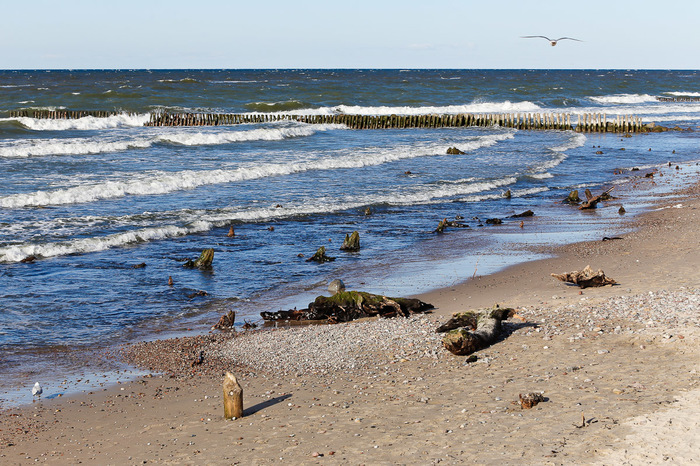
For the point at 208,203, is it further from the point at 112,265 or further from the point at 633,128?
the point at 633,128

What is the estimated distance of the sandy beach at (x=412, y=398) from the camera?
18.4 ft

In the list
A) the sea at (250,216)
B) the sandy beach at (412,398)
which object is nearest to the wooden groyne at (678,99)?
the sea at (250,216)

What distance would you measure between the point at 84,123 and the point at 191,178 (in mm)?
25521

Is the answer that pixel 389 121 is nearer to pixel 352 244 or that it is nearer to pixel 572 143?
pixel 572 143

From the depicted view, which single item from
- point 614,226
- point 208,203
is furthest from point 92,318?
point 614,226

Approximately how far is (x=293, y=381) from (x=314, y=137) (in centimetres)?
3293

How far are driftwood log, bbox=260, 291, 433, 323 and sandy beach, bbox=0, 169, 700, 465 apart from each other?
398 millimetres

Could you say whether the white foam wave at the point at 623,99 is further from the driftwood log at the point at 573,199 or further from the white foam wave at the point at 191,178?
the driftwood log at the point at 573,199

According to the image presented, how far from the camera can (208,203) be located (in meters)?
19.8

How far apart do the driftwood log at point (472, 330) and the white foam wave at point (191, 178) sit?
554 inches

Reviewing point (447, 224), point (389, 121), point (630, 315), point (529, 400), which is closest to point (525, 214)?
point (447, 224)

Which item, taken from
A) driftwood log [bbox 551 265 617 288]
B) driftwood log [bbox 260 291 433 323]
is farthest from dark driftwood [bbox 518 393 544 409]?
driftwood log [bbox 551 265 617 288]

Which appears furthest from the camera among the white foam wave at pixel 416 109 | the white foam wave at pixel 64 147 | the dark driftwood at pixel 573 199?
the white foam wave at pixel 416 109

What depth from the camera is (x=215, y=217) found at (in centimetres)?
1788
